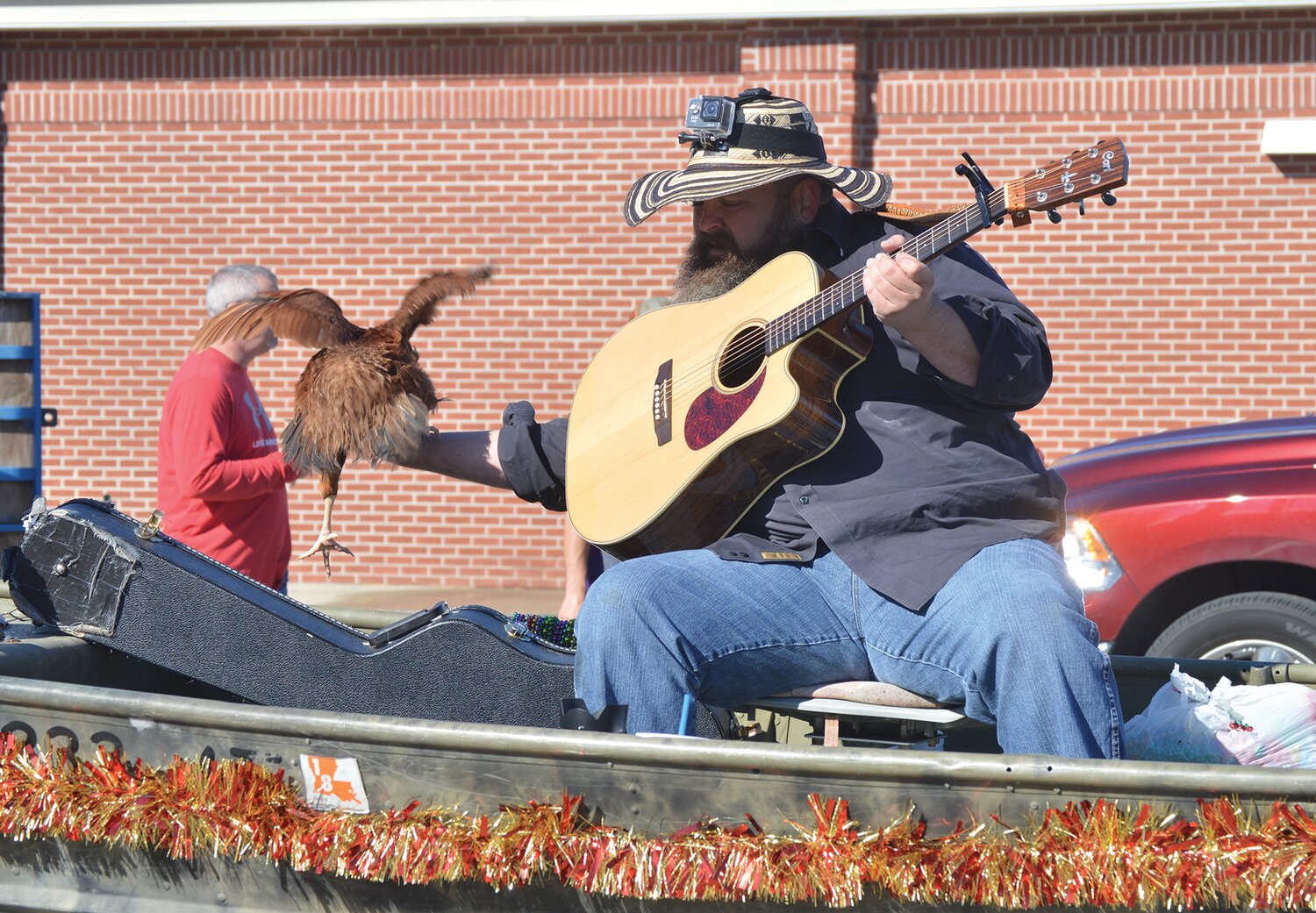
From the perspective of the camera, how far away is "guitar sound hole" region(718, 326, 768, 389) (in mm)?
2990

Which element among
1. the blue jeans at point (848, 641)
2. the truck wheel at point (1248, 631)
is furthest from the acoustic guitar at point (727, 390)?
the truck wheel at point (1248, 631)

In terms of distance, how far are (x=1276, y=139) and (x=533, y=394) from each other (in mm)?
4831

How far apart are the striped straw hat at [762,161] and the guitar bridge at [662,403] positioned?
36 cm

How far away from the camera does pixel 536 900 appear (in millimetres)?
2430

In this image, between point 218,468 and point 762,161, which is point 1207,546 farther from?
point 218,468

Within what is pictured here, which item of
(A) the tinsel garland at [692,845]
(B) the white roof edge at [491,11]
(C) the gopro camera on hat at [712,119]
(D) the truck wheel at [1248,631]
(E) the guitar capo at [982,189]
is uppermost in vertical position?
(B) the white roof edge at [491,11]

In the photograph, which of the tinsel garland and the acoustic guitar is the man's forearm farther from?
the tinsel garland

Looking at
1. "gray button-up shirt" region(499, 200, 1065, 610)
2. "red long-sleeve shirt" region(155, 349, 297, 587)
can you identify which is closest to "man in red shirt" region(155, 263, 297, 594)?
"red long-sleeve shirt" region(155, 349, 297, 587)

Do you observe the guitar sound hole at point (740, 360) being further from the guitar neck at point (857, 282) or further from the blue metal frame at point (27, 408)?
the blue metal frame at point (27, 408)

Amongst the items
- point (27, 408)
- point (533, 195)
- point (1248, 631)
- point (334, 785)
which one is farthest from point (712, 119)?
point (533, 195)

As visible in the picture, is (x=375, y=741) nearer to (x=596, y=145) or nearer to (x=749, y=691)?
(x=749, y=691)

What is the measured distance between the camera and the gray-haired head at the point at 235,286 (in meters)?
4.65

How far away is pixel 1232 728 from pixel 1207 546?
2.55 meters

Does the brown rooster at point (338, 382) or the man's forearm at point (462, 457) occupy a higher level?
the brown rooster at point (338, 382)
